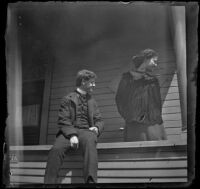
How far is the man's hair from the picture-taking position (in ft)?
8.51

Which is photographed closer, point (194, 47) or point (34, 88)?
point (194, 47)

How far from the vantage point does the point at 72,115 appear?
2535 mm

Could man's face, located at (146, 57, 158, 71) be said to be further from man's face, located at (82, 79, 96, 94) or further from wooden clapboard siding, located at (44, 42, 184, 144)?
man's face, located at (82, 79, 96, 94)

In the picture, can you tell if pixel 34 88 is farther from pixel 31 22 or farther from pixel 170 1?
pixel 170 1

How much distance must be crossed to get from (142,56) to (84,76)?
431mm

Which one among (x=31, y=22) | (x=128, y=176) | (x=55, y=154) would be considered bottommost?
(x=128, y=176)

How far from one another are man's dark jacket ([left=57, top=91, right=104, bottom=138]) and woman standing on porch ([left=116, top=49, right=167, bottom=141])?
167mm

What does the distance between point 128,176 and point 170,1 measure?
1219 mm

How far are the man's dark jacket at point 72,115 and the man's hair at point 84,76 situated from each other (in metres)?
0.09

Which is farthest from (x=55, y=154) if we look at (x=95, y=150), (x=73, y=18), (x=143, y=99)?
(x=73, y=18)

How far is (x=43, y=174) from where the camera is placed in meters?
2.47

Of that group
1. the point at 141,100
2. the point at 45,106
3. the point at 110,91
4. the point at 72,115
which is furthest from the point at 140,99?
the point at 45,106

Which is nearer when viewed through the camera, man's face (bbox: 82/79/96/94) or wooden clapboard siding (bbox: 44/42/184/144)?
wooden clapboard siding (bbox: 44/42/184/144)

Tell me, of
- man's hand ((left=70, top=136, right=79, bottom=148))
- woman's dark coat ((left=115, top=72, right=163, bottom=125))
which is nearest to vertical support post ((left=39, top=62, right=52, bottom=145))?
man's hand ((left=70, top=136, right=79, bottom=148))
